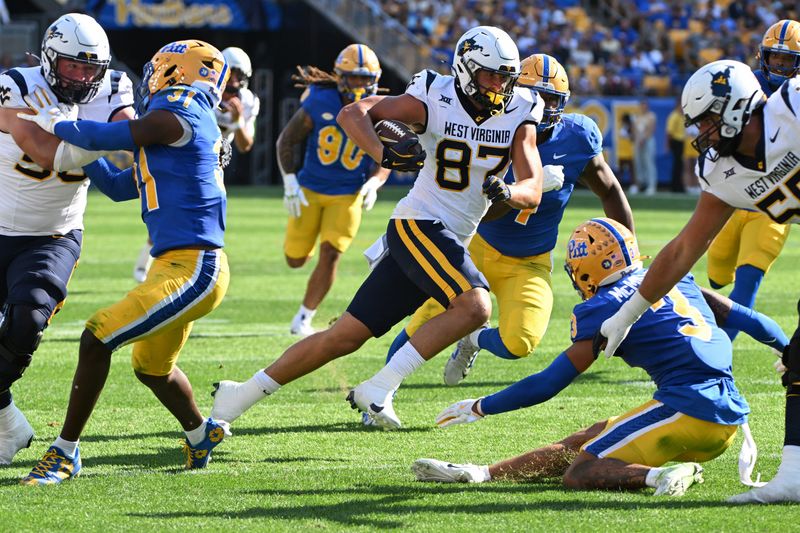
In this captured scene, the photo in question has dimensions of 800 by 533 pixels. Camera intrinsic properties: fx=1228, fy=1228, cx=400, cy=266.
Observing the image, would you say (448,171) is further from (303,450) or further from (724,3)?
(724,3)

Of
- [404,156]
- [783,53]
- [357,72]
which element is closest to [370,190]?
[357,72]

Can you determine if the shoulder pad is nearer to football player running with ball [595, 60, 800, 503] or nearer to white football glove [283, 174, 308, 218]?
football player running with ball [595, 60, 800, 503]

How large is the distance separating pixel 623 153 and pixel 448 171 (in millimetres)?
20648

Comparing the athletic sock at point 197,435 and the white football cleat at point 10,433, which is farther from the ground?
the athletic sock at point 197,435

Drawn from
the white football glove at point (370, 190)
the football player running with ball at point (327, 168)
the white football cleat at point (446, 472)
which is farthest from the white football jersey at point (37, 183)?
the football player running with ball at point (327, 168)

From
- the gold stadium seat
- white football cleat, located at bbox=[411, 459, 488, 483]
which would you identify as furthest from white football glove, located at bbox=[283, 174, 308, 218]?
the gold stadium seat

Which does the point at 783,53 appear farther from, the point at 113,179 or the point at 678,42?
the point at 678,42

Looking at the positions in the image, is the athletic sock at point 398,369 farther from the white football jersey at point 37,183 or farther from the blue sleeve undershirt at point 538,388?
the white football jersey at point 37,183

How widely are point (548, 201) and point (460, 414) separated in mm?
2040

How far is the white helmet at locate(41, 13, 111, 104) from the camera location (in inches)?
202

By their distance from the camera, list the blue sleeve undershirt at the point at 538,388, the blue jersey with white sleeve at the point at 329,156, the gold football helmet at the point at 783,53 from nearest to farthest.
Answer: the blue sleeve undershirt at the point at 538,388, the gold football helmet at the point at 783,53, the blue jersey with white sleeve at the point at 329,156

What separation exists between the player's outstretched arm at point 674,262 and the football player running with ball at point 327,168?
15.8ft

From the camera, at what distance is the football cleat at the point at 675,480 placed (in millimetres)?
4523

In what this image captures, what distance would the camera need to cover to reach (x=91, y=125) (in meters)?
4.86
